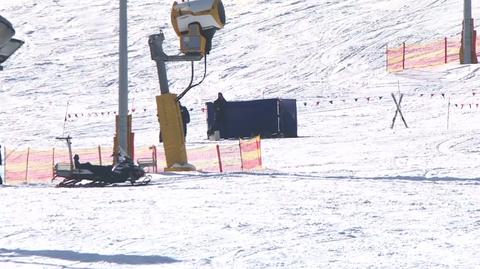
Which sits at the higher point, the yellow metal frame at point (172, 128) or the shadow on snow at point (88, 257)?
the yellow metal frame at point (172, 128)

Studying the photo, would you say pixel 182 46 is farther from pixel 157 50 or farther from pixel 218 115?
pixel 218 115

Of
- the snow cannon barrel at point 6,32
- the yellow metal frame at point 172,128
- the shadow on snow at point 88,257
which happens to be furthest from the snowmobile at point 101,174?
the snow cannon barrel at point 6,32

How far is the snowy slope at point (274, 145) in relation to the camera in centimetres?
902

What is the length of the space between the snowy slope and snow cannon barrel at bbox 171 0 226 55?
233cm

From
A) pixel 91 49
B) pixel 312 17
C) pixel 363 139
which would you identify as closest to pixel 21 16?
pixel 91 49

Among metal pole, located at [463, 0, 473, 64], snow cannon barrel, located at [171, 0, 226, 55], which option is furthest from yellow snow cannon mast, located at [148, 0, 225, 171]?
metal pole, located at [463, 0, 473, 64]

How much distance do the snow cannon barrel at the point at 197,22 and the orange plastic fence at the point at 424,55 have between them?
19.0 metres

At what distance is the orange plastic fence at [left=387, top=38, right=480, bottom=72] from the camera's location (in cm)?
3619

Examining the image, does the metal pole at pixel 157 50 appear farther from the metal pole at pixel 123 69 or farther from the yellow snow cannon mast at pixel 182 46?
the metal pole at pixel 123 69

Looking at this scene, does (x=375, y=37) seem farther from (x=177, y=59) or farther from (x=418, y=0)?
(x=177, y=59)

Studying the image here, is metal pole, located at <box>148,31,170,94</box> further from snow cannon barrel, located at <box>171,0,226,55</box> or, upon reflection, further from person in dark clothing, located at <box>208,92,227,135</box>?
person in dark clothing, located at <box>208,92,227,135</box>

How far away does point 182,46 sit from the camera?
1792 centimetres

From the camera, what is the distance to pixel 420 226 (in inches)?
395

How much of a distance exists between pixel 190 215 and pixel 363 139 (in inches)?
502
